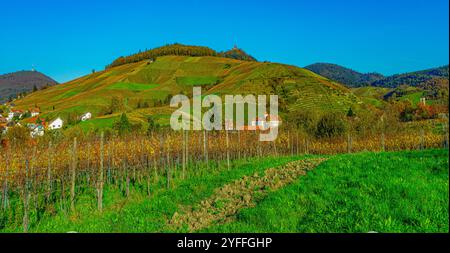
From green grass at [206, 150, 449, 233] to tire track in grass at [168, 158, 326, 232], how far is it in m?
0.62

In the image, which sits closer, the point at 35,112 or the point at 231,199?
the point at 231,199

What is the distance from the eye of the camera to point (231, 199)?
9.51m

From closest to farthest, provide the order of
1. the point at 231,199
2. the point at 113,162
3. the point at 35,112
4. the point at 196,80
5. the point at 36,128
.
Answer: the point at 231,199, the point at 113,162, the point at 36,128, the point at 35,112, the point at 196,80

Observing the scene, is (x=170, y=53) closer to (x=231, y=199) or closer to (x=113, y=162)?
(x=113, y=162)

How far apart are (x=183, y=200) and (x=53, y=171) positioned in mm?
7318

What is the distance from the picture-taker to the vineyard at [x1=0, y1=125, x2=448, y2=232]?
40.4 feet

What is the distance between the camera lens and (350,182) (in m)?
8.58

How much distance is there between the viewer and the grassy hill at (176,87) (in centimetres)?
7462

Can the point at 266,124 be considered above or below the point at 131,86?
below

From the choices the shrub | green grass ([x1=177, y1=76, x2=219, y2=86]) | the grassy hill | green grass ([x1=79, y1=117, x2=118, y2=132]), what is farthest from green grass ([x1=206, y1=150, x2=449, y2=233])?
green grass ([x1=177, y1=76, x2=219, y2=86])

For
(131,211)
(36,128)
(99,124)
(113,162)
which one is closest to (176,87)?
(99,124)

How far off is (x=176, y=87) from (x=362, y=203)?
353 ft

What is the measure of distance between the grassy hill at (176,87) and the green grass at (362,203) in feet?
181
